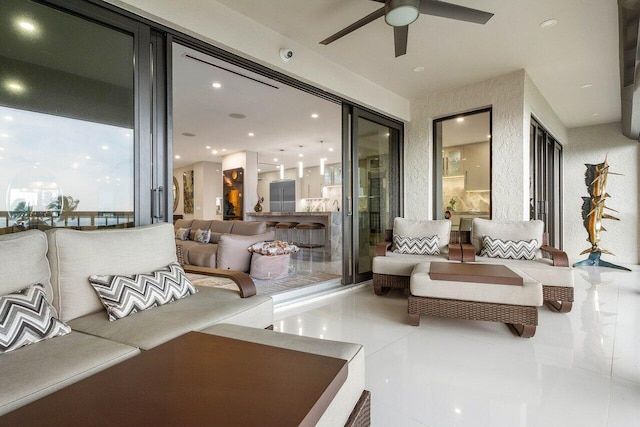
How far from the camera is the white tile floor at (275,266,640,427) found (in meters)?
1.57

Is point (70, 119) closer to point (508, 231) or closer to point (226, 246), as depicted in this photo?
point (226, 246)

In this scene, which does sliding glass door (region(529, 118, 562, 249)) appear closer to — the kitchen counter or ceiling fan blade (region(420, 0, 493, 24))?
ceiling fan blade (region(420, 0, 493, 24))

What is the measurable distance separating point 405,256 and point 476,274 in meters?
1.28

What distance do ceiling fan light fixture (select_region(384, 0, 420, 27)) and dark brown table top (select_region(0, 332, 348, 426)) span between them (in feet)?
7.58

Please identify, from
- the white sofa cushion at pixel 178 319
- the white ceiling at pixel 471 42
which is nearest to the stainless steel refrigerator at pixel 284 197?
the white ceiling at pixel 471 42

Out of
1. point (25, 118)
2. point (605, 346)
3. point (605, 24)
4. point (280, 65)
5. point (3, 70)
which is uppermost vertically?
point (605, 24)

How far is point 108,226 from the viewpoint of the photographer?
229 centimetres

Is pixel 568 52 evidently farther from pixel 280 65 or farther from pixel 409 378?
pixel 409 378

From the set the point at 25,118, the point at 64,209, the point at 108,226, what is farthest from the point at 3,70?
the point at 108,226

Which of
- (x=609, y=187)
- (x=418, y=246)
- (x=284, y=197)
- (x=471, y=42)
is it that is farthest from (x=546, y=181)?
(x=284, y=197)

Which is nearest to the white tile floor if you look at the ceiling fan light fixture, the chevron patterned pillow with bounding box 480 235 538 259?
the chevron patterned pillow with bounding box 480 235 538 259

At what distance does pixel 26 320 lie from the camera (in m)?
1.36

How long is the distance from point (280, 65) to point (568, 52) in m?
3.26

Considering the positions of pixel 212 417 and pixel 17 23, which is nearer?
pixel 212 417
